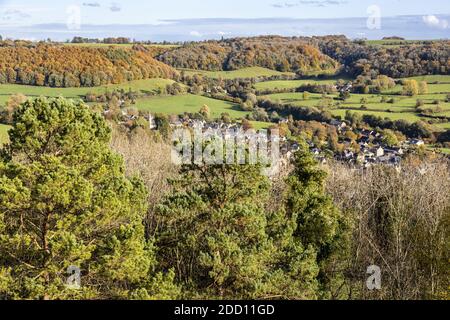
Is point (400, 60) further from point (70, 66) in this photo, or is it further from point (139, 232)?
point (139, 232)

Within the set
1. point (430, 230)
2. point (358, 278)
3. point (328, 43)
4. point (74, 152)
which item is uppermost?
point (328, 43)

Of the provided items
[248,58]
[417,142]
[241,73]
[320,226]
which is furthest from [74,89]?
[320,226]

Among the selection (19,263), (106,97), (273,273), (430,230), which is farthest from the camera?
(106,97)

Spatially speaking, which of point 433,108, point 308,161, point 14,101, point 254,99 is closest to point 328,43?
point 254,99

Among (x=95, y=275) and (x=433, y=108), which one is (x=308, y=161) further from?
(x=433, y=108)

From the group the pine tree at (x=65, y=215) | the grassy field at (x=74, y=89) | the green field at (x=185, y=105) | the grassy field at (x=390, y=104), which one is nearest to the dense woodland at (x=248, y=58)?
the grassy field at (x=74, y=89)

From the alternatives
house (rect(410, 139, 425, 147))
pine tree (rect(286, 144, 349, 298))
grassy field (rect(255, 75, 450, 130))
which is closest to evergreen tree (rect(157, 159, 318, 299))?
pine tree (rect(286, 144, 349, 298))
